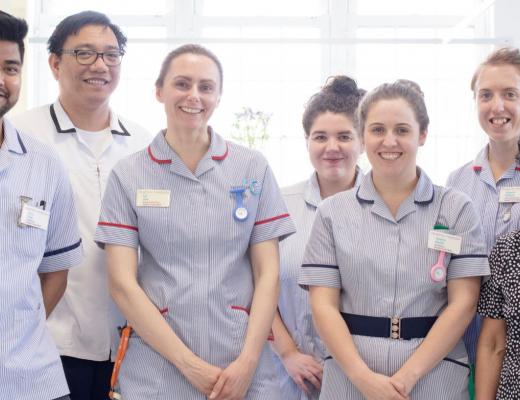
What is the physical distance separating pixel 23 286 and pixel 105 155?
75 cm

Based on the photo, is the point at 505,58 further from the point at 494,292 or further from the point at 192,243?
the point at 192,243

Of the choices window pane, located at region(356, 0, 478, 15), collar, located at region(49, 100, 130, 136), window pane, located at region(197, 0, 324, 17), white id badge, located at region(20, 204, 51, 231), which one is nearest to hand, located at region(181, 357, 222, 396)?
white id badge, located at region(20, 204, 51, 231)

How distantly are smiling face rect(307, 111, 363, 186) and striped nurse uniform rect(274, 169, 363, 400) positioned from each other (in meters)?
0.08

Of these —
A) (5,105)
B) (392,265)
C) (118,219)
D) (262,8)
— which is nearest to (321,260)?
(392,265)

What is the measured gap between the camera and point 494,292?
1.94 m

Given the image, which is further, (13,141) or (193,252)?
(193,252)

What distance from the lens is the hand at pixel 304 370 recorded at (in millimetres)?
2230

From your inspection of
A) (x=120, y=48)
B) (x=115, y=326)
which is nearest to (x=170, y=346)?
(x=115, y=326)

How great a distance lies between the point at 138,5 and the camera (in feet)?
16.8

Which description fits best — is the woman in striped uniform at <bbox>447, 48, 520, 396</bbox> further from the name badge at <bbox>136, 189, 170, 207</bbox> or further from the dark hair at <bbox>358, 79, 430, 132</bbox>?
the name badge at <bbox>136, 189, 170, 207</bbox>

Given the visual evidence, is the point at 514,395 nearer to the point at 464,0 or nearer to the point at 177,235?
the point at 177,235

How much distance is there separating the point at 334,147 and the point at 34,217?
3.34 feet

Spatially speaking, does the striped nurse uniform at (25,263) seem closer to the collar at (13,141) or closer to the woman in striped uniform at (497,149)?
the collar at (13,141)

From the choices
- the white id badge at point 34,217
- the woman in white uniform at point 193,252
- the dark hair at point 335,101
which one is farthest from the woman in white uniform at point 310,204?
the white id badge at point 34,217
